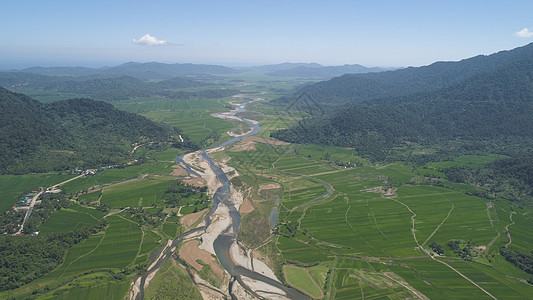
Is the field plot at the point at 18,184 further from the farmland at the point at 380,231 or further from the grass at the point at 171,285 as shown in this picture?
the farmland at the point at 380,231

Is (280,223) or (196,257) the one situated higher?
(280,223)

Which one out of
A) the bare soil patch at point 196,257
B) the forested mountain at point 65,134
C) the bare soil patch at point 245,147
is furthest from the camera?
the bare soil patch at point 245,147

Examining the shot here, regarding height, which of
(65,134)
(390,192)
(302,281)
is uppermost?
(65,134)

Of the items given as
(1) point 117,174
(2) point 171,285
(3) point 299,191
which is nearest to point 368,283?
(2) point 171,285

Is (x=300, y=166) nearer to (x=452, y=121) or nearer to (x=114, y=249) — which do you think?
(x=114, y=249)

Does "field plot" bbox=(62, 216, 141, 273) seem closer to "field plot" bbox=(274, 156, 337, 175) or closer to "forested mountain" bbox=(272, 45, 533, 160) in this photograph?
"field plot" bbox=(274, 156, 337, 175)

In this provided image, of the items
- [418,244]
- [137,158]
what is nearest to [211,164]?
→ [137,158]

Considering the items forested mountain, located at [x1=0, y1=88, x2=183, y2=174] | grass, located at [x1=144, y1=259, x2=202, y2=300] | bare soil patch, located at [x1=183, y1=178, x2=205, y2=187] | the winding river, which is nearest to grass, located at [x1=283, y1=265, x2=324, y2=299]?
the winding river

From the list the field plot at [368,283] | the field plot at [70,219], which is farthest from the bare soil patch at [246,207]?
the field plot at [70,219]

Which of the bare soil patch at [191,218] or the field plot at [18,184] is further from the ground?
the field plot at [18,184]
